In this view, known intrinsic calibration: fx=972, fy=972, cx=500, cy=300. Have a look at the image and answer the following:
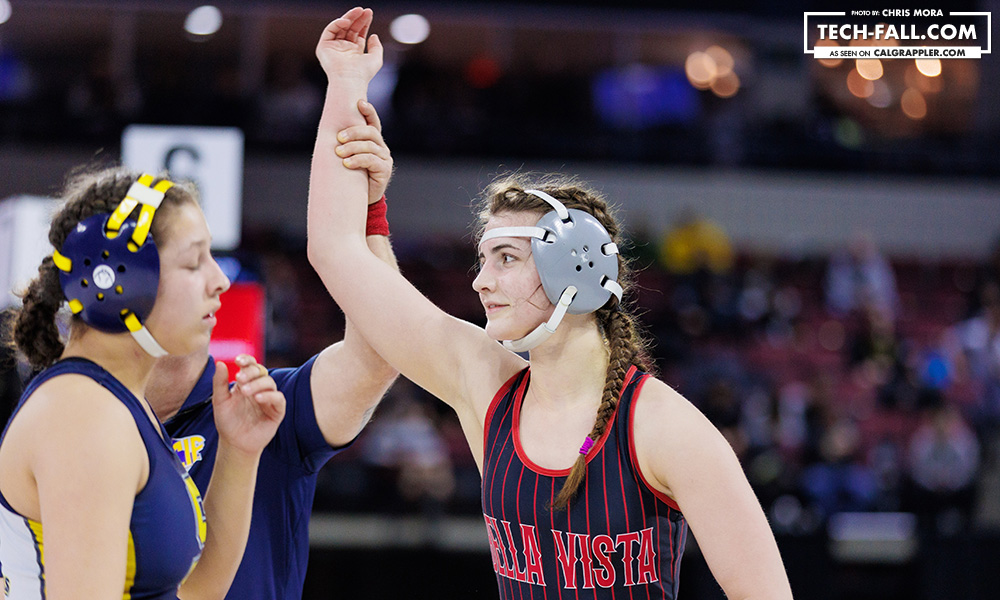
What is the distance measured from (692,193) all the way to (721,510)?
1449 centimetres

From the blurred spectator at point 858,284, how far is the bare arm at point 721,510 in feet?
39.1

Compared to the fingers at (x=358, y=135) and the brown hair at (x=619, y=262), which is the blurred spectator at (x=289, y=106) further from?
the brown hair at (x=619, y=262)

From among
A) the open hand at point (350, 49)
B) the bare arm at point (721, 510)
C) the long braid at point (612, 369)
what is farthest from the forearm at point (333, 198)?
the bare arm at point (721, 510)

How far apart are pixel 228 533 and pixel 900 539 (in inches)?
294

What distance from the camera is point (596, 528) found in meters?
2.47

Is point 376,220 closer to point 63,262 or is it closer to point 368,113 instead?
point 368,113

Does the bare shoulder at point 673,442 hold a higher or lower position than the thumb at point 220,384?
lower

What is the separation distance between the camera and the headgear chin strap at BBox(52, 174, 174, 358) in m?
2.05

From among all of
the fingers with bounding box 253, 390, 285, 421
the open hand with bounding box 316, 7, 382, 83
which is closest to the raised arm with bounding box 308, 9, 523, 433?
the open hand with bounding box 316, 7, 382, 83

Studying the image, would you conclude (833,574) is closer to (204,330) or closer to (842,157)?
(204,330)

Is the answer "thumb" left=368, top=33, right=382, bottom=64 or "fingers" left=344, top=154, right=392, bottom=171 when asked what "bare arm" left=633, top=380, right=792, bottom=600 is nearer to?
"fingers" left=344, top=154, right=392, bottom=171

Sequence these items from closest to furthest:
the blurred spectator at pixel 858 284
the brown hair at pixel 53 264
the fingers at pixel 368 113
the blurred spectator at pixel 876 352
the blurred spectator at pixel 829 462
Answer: the brown hair at pixel 53 264 → the fingers at pixel 368 113 → the blurred spectator at pixel 829 462 → the blurred spectator at pixel 876 352 → the blurred spectator at pixel 858 284

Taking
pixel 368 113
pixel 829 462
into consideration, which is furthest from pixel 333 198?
pixel 829 462

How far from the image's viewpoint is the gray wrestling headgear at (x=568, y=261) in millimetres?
2592
